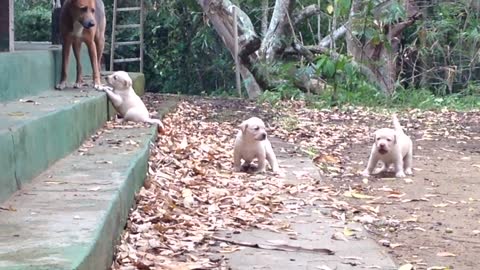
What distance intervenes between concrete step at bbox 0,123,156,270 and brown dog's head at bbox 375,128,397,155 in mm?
2451

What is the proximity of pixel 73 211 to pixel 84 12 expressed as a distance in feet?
13.8

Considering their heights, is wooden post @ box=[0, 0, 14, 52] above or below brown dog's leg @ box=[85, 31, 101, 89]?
above

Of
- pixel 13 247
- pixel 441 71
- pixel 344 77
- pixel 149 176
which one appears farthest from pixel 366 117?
pixel 13 247

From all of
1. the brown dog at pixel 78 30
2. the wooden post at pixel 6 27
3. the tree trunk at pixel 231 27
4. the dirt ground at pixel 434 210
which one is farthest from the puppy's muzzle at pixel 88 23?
the tree trunk at pixel 231 27

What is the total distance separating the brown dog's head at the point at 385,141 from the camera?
731 centimetres

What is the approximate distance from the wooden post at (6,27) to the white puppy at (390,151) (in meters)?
3.15

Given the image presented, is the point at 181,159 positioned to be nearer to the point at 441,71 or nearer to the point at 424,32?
the point at 424,32

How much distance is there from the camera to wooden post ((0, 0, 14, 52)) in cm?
651

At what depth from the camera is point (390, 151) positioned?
7.42 m

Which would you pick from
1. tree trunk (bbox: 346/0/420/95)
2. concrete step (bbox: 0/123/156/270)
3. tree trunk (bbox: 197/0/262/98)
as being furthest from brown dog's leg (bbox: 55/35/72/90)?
tree trunk (bbox: 346/0/420/95)

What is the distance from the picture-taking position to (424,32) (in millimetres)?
17562

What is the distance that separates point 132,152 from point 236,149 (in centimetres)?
159

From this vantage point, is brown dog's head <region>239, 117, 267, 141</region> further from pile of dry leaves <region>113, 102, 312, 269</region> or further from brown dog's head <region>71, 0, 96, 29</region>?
brown dog's head <region>71, 0, 96, 29</region>

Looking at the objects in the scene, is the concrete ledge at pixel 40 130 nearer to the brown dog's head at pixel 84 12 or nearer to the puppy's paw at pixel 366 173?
the brown dog's head at pixel 84 12
